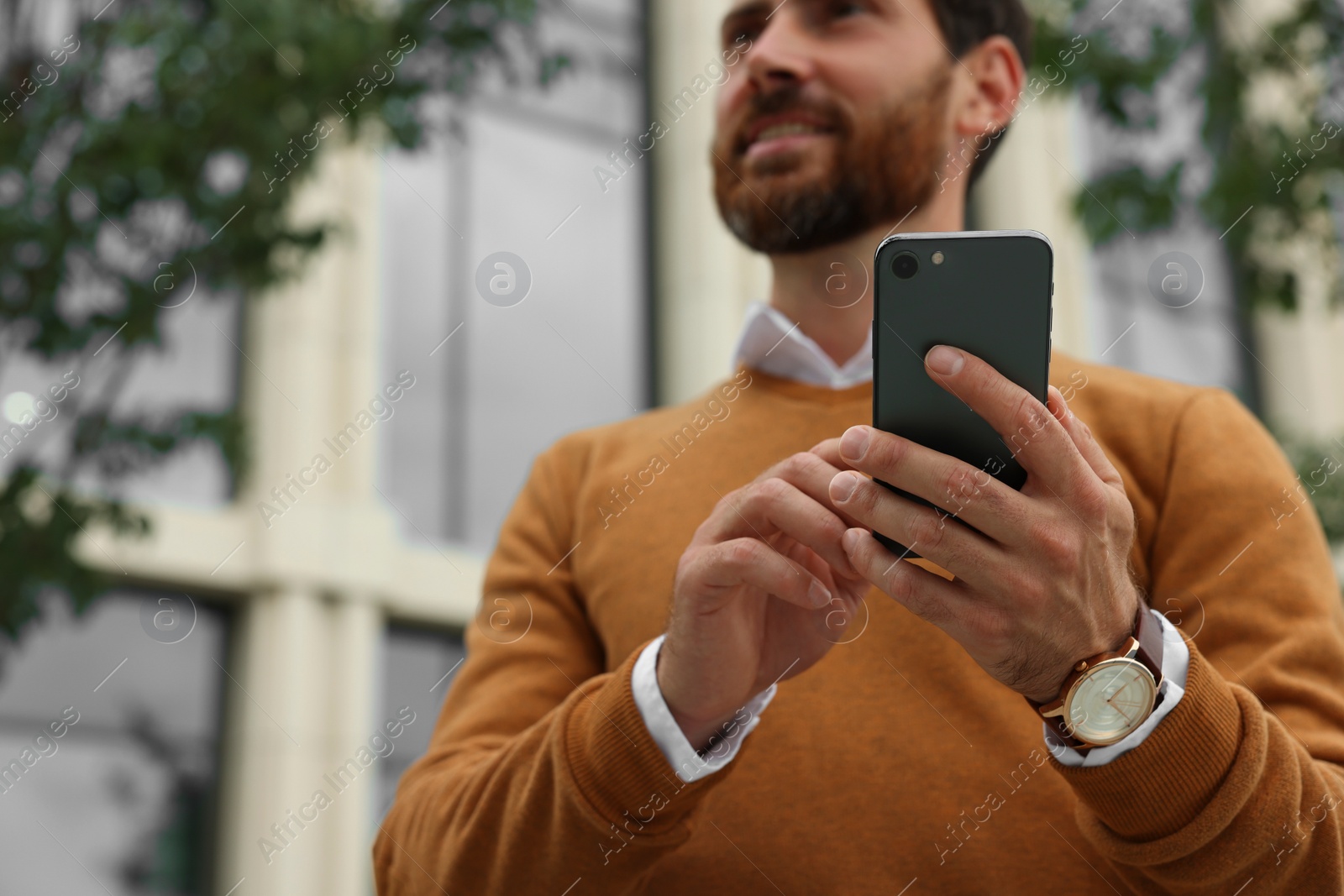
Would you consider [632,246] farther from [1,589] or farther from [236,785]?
[1,589]

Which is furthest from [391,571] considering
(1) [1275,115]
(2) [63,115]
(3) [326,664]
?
(1) [1275,115]

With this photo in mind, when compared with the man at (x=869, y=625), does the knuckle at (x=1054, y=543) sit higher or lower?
higher

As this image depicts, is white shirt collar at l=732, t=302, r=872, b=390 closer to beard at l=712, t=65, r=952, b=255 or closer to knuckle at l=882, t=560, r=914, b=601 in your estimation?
beard at l=712, t=65, r=952, b=255

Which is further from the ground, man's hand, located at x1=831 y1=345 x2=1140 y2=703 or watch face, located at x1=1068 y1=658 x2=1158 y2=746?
man's hand, located at x1=831 y1=345 x2=1140 y2=703

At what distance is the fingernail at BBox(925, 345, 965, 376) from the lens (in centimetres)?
121

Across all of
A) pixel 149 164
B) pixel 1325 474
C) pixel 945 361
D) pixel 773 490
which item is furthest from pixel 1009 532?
pixel 1325 474

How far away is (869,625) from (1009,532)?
59 centimetres

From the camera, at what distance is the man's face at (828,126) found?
2.09m

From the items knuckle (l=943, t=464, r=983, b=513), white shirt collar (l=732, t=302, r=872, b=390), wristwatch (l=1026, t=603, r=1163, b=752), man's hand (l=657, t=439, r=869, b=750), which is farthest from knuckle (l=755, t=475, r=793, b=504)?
white shirt collar (l=732, t=302, r=872, b=390)

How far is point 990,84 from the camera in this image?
241cm

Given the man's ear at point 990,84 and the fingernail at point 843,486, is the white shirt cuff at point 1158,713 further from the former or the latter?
the man's ear at point 990,84

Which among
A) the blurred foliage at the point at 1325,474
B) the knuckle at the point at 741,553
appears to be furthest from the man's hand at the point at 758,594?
the blurred foliage at the point at 1325,474

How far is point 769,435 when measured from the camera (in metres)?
2.02

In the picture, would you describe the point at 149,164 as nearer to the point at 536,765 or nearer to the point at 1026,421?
the point at 536,765
